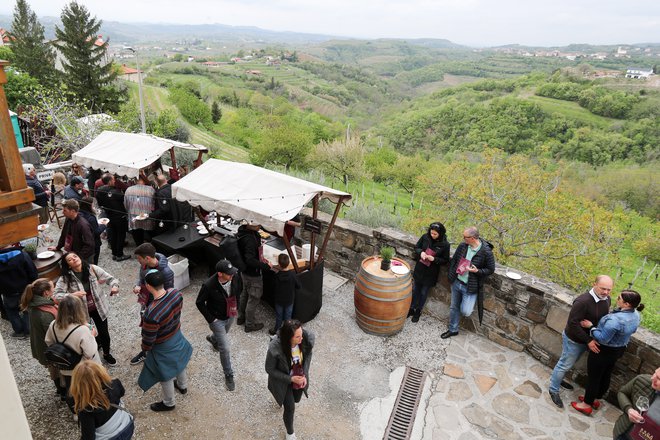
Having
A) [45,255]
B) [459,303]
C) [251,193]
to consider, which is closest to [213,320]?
[251,193]

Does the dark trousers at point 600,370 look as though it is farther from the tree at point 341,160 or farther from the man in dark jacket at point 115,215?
the tree at point 341,160

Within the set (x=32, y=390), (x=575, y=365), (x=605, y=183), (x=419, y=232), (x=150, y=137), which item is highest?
(x=150, y=137)

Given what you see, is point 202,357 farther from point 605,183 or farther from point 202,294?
point 605,183

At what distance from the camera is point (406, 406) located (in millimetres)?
4773

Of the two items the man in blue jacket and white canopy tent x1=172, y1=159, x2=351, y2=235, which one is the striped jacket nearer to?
the man in blue jacket

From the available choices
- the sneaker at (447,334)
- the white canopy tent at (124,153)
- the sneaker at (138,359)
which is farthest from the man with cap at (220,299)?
the white canopy tent at (124,153)

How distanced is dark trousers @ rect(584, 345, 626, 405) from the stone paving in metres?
0.24

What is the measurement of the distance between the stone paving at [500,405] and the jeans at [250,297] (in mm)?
2651

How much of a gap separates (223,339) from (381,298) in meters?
2.19

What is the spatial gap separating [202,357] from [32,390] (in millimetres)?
1912

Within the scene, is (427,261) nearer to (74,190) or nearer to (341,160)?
(74,190)

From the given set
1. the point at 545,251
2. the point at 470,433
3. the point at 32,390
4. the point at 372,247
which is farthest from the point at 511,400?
the point at 545,251

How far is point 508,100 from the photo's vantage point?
64.4 metres

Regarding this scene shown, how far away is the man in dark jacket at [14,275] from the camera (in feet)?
16.2
